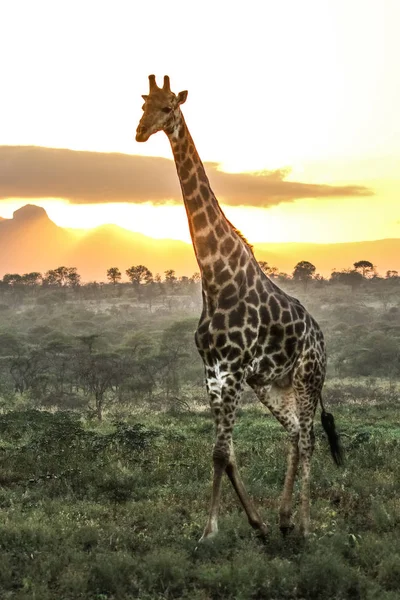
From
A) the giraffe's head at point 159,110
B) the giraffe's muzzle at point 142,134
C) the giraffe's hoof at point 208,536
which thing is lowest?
the giraffe's hoof at point 208,536

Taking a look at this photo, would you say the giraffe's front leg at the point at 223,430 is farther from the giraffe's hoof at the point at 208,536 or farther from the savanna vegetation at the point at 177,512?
the savanna vegetation at the point at 177,512

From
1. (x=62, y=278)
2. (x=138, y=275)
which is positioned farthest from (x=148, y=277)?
(x=62, y=278)

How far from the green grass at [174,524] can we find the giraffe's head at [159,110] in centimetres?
424

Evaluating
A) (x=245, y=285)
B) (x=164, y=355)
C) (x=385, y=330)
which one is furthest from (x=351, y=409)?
(x=385, y=330)

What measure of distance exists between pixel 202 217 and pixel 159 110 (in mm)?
1283

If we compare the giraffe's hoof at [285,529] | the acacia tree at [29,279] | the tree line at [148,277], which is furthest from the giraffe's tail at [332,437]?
the acacia tree at [29,279]

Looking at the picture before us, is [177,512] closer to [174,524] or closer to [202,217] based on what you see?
[174,524]

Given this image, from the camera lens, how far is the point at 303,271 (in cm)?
9094

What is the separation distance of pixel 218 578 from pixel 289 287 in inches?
3243

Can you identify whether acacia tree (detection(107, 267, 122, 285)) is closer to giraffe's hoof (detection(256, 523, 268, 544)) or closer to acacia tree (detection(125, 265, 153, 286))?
acacia tree (detection(125, 265, 153, 286))

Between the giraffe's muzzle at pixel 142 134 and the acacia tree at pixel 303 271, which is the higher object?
the giraffe's muzzle at pixel 142 134

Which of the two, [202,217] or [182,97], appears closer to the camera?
[182,97]

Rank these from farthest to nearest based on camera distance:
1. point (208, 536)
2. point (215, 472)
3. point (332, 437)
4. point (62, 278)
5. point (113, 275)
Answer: point (113, 275) → point (62, 278) → point (332, 437) → point (215, 472) → point (208, 536)

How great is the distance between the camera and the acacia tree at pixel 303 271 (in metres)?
90.4
